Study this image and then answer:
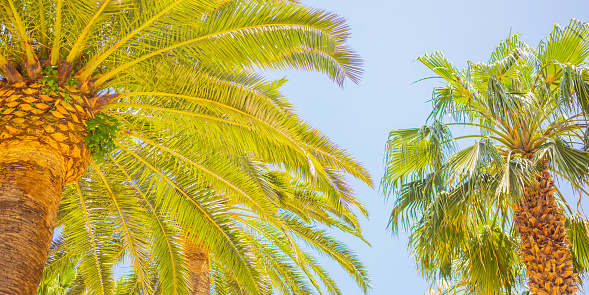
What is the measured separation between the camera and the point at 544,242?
307 inches

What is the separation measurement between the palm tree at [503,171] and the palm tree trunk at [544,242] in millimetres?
15

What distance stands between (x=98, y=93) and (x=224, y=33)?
5.01 ft

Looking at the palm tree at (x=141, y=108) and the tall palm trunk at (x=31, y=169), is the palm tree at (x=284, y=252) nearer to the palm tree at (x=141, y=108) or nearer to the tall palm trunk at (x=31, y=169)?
the palm tree at (x=141, y=108)

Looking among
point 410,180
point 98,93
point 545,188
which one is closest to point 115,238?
point 98,93

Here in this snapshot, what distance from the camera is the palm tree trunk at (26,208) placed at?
4.24 metres

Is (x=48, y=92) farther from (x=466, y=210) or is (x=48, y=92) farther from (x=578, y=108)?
(x=578, y=108)

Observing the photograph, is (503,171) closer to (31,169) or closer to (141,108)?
(141,108)

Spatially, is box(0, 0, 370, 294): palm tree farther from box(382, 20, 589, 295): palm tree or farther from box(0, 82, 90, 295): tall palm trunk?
box(382, 20, 589, 295): palm tree

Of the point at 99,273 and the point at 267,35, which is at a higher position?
the point at 267,35

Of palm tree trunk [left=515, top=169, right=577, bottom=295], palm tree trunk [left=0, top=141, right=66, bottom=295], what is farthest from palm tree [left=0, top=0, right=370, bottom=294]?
palm tree trunk [left=515, top=169, right=577, bottom=295]

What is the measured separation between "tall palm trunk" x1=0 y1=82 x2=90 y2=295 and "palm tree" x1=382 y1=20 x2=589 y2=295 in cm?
512

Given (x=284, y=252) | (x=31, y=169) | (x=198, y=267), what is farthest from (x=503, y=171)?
(x=31, y=169)

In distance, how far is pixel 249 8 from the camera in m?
5.68

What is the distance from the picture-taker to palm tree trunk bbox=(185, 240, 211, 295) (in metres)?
9.73
